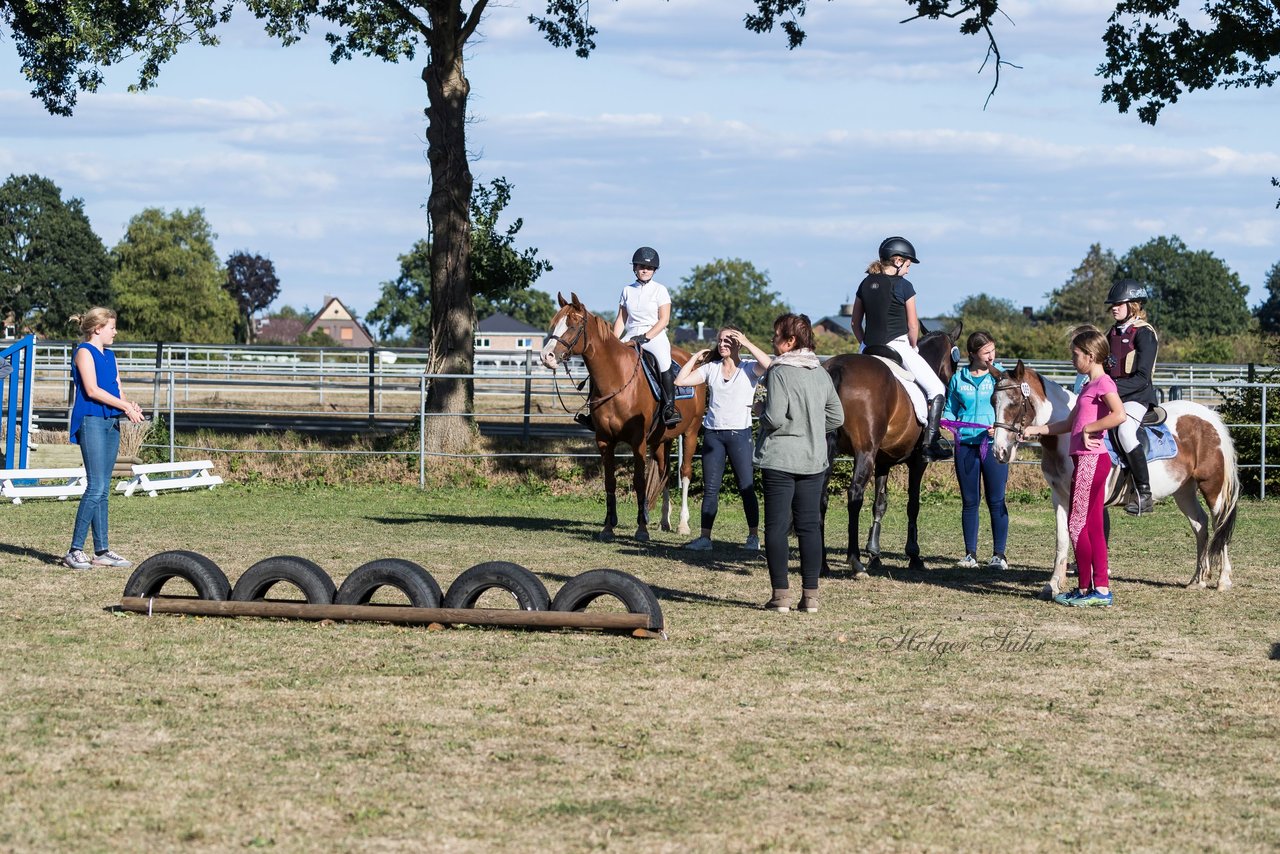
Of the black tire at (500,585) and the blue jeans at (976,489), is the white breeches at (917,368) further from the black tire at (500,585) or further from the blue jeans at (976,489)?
the black tire at (500,585)

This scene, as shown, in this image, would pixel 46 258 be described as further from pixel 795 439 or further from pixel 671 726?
pixel 671 726

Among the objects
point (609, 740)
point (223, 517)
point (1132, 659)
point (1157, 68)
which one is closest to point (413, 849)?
point (609, 740)

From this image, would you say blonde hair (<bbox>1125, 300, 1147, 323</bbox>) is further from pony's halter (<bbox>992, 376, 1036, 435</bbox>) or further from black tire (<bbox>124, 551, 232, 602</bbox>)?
black tire (<bbox>124, 551, 232, 602</bbox>)

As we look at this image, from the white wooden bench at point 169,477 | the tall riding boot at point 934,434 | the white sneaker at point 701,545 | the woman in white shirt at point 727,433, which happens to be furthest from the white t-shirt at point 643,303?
the white wooden bench at point 169,477

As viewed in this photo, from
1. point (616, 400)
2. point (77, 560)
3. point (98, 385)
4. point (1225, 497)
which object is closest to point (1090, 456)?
point (1225, 497)

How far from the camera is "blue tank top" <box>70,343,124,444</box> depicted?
11.0 metres

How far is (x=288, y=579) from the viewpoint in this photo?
917 centimetres

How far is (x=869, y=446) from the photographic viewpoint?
11.6 metres

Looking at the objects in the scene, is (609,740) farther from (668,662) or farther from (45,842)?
(45,842)

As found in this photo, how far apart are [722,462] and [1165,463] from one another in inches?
163

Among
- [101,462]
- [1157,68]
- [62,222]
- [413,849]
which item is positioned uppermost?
[62,222]

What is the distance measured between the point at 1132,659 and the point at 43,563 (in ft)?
27.2

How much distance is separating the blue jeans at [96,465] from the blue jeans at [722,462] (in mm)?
5066

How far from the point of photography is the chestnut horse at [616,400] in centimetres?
→ 1370
